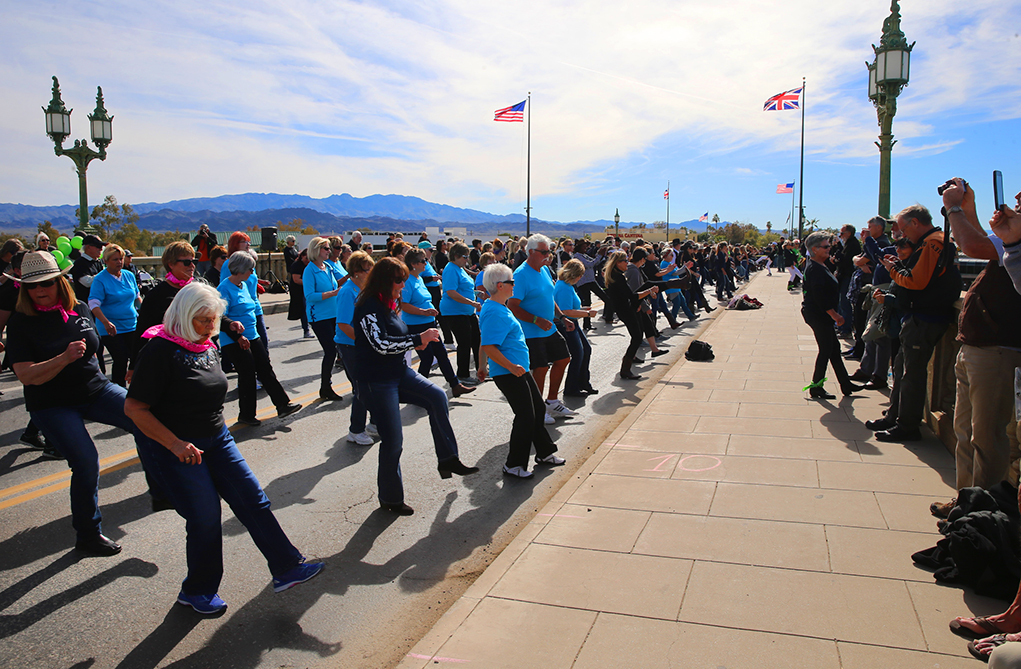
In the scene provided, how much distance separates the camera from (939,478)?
510cm

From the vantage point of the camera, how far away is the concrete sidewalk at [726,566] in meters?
3.03

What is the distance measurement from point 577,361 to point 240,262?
414 cm

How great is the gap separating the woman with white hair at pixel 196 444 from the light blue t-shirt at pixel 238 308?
3.55 metres

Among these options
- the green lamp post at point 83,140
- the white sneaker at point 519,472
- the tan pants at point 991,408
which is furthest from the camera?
the green lamp post at point 83,140

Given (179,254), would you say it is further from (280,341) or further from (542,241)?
(280,341)

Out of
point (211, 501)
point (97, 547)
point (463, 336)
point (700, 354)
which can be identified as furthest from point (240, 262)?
point (700, 354)

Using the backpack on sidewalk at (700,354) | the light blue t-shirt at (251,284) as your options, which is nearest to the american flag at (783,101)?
the backpack on sidewalk at (700,354)

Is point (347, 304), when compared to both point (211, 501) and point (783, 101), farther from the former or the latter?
point (783, 101)

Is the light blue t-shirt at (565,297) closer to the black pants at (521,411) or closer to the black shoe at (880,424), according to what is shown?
the black pants at (521,411)

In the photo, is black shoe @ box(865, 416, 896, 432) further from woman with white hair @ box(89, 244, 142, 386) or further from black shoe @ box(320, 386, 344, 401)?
woman with white hair @ box(89, 244, 142, 386)

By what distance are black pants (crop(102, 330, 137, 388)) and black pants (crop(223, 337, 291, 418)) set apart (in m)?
1.22

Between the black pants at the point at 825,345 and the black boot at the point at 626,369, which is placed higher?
the black pants at the point at 825,345

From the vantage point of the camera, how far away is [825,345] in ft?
26.6

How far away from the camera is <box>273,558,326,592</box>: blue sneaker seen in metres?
3.68
